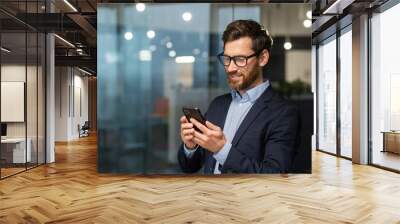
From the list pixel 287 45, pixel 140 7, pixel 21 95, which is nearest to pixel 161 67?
pixel 140 7

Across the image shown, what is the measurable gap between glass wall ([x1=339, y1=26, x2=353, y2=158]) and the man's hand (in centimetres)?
528

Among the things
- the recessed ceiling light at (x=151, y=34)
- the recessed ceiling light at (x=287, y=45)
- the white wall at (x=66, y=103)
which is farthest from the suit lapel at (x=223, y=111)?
the white wall at (x=66, y=103)

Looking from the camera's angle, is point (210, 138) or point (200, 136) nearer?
point (210, 138)

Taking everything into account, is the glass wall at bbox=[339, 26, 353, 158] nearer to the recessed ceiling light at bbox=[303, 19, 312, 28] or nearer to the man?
the recessed ceiling light at bbox=[303, 19, 312, 28]

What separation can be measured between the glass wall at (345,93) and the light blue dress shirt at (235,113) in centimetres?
468

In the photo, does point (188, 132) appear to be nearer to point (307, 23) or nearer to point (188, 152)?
point (188, 152)

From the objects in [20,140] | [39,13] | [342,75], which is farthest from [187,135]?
[342,75]

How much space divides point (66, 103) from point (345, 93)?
36.3 feet

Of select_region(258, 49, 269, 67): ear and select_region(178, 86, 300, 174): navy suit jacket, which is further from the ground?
select_region(258, 49, 269, 67): ear

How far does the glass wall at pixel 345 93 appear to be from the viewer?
9.95 meters

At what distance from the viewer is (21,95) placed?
7.90 meters

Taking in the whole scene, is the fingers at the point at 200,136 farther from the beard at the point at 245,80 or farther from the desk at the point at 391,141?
the desk at the point at 391,141

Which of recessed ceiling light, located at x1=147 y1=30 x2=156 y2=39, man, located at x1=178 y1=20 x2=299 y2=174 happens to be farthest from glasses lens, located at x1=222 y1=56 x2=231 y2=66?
recessed ceiling light, located at x1=147 y1=30 x2=156 y2=39

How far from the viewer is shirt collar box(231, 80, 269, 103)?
19.1 feet
